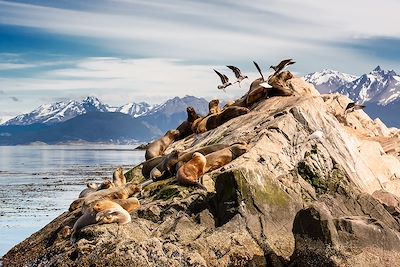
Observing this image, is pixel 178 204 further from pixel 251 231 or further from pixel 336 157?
pixel 336 157

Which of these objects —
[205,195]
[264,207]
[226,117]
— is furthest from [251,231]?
[226,117]

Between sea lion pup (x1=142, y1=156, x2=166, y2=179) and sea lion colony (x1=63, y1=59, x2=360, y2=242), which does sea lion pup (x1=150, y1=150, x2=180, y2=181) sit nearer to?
sea lion colony (x1=63, y1=59, x2=360, y2=242)

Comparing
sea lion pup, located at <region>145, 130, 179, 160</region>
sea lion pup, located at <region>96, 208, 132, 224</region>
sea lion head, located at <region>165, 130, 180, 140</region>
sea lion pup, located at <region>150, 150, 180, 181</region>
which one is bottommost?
sea lion pup, located at <region>145, 130, 179, 160</region>

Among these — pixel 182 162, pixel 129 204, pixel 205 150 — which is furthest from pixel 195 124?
pixel 129 204

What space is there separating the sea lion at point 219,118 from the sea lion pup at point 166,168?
144 inches

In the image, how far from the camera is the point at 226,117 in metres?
22.0

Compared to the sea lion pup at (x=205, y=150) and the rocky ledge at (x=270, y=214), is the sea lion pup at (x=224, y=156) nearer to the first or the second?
the rocky ledge at (x=270, y=214)

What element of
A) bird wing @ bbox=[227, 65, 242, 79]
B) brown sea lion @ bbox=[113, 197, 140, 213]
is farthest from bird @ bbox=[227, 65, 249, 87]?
brown sea lion @ bbox=[113, 197, 140, 213]

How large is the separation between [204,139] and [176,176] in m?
3.64

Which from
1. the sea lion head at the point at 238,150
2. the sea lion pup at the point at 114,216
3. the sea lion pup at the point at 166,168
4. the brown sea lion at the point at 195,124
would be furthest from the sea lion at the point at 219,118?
the sea lion pup at the point at 114,216

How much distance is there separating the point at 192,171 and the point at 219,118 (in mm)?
5932

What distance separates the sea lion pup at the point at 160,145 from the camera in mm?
22891

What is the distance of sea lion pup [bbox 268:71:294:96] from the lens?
71.6 feet

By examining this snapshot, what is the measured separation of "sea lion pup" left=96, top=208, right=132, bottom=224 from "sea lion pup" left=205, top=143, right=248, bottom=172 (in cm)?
301
